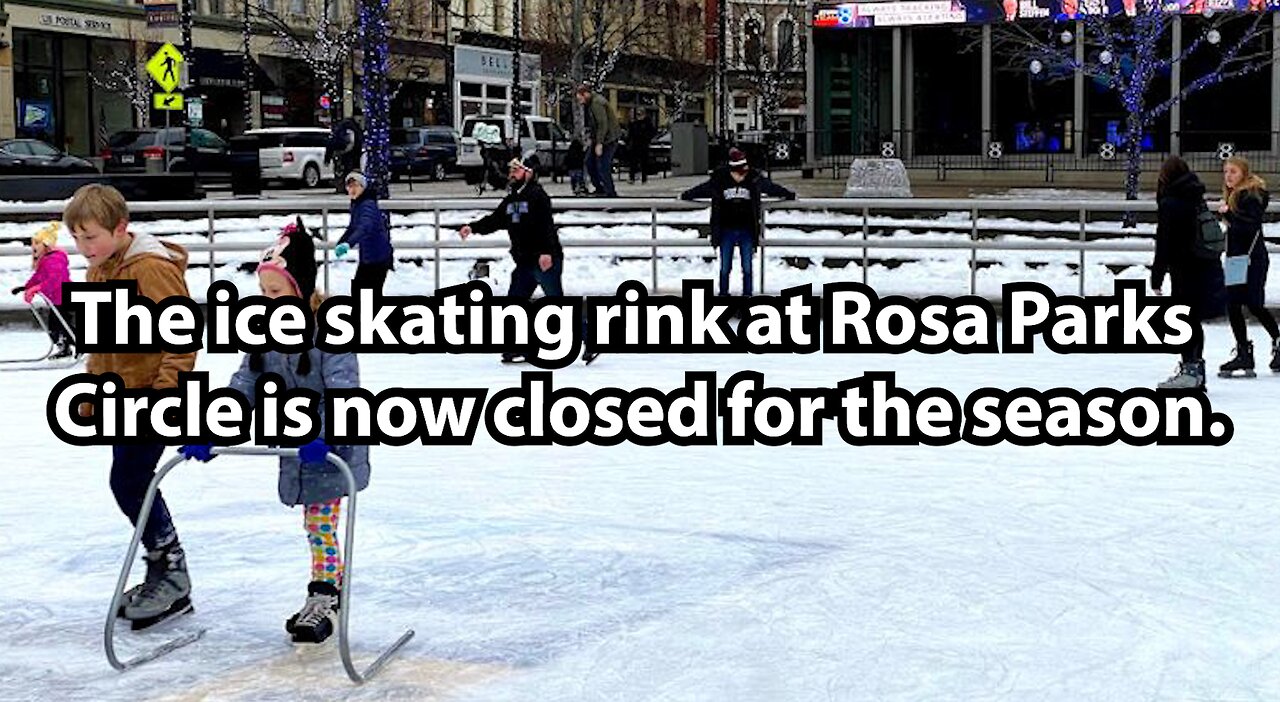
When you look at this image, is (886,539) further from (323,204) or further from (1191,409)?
(323,204)

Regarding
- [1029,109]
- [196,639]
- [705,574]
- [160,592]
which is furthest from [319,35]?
[196,639]

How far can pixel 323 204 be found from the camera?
18750 millimetres

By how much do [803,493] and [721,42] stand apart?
4238 cm

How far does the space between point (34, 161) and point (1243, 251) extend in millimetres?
27939

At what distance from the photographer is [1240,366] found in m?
→ 13.3

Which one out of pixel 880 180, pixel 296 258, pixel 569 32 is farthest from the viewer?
pixel 569 32

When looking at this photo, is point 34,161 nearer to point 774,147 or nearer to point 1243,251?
point 774,147

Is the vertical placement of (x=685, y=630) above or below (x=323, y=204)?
below

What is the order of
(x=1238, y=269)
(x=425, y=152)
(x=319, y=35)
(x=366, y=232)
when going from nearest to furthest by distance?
1. (x=1238, y=269)
2. (x=366, y=232)
3. (x=425, y=152)
4. (x=319, y=35)

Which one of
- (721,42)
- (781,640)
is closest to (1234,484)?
(781,640)

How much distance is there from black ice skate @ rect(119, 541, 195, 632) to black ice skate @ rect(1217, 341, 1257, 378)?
897 cm

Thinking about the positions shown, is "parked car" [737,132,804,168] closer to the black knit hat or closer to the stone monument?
the stone monument

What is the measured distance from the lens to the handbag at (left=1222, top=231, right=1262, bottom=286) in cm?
1292

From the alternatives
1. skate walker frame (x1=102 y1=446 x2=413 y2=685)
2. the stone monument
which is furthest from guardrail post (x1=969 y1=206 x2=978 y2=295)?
skate walker frame (x1=102 y1=446 x2=413 y2=685)
